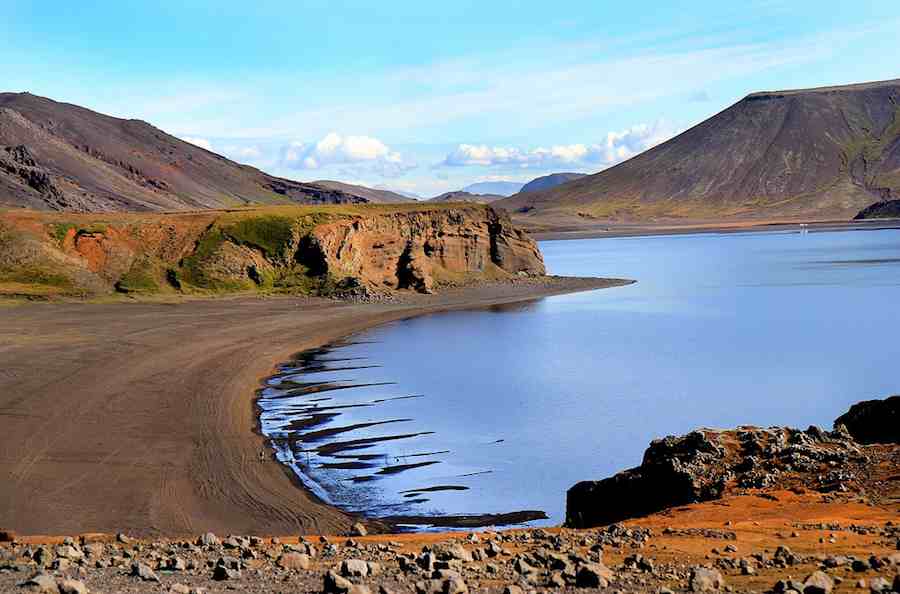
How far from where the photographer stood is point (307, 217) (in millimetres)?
82062

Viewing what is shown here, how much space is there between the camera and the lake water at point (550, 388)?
26.5m

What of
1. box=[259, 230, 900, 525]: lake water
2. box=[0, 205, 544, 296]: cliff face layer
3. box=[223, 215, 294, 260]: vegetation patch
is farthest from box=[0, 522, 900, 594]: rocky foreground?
box=[223, 215, 294, 260]: vegetation patch

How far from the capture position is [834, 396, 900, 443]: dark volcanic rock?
20.6m

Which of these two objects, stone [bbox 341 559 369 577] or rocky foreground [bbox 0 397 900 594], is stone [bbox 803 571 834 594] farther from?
stone [bbox 341 559 369 577]

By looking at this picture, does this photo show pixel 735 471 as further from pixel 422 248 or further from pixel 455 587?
pixel 422 248

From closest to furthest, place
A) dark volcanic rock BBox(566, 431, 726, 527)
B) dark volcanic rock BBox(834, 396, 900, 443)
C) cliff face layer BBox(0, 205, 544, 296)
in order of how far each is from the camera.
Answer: dark volcanic rock BBox(566, 431, 726, 527) → dark volcanic rock BBox(834, 396, 900, 443) → cliff face layer BBox(0, 205, 544, 296)

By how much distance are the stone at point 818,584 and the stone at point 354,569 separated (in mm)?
5567

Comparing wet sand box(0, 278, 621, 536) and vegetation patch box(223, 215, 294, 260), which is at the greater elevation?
vegetation patch box(223, 215, 294, 260)

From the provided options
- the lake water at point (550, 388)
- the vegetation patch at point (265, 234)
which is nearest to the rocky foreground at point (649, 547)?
the lake water at point (550, 388)

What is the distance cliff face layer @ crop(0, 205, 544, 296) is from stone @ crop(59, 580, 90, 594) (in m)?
60.4

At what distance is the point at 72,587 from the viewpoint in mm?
11664

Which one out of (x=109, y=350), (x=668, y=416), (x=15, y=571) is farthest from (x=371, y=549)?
(x=109, y=350)

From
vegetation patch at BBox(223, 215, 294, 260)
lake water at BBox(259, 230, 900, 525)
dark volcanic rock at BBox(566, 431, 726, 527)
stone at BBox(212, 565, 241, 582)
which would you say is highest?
vegetation patch at BBox(223, 215, 294, 260)

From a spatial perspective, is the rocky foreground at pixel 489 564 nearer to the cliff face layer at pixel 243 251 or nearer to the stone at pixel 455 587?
the stone at pixel 455 587
